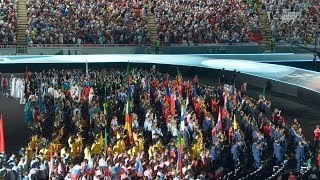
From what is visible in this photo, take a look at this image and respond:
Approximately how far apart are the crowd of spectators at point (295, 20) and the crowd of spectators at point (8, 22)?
45.5 ft

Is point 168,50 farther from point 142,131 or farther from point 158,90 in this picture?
point 142,131

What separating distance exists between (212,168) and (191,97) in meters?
7.38

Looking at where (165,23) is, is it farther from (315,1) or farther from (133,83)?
(133,83)

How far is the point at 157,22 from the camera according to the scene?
3956 cm

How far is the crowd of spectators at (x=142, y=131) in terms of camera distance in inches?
673

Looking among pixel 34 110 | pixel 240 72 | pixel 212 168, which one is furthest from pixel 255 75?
pixel 212 168

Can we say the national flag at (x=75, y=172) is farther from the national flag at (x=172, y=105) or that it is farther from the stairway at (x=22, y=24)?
the stairway at (x=22, y=24)

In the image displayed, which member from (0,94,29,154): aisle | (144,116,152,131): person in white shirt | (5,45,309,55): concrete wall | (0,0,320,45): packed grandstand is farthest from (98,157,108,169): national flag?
(0,0,320,45): packed grandstand

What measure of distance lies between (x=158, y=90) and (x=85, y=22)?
13.3 metres

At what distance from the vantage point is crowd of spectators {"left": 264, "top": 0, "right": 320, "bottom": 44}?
3847 centimetres

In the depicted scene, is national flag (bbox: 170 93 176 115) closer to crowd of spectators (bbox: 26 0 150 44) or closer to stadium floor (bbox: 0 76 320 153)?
stadium floor (bbox: 0 76 320 153)

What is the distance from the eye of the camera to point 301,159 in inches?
747

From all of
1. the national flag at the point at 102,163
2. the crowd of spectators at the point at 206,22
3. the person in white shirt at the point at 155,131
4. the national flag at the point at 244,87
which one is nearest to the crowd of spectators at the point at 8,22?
the crowd of spectators at the point at 206,22

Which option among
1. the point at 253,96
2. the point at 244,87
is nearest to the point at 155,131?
the point at 244,87
